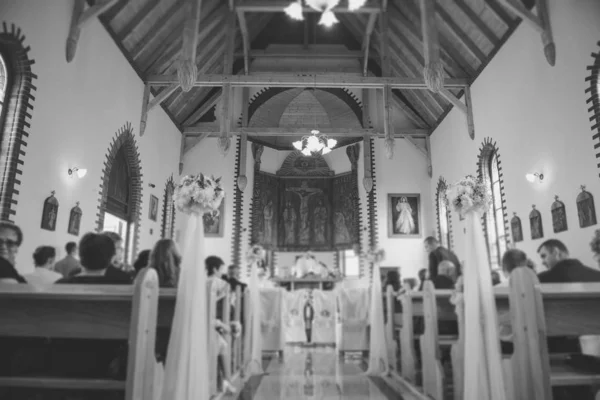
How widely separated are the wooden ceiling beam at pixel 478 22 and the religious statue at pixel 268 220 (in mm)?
7952

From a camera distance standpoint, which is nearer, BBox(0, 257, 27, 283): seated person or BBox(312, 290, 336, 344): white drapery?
BBox(0, 257, 27, 283): seated person

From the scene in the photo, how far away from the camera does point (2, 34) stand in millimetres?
4906

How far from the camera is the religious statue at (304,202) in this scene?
1378cm

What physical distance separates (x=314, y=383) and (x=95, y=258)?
3269 mm

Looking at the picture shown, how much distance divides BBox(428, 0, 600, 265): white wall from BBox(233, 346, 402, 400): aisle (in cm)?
332

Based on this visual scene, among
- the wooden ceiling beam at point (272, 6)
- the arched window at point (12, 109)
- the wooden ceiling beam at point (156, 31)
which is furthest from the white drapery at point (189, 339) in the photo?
the wooden ceiling beam at point (272, 6)

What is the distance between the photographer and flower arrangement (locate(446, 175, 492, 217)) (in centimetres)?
353

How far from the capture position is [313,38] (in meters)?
12.1

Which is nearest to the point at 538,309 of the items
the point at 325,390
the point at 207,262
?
the point at 325,390

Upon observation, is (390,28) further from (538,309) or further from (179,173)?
(538,309)

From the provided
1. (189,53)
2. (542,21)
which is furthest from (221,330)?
(542,21)

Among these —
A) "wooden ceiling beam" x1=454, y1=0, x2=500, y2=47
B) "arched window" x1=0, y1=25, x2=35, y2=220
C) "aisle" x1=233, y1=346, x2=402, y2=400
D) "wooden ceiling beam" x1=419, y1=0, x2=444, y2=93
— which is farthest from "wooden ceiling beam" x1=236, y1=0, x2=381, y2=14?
"aisle" x1=233, y1=346, x2=402, y2=400

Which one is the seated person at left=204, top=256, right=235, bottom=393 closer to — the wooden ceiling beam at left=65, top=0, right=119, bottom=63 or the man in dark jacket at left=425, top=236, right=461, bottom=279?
the man in dark jacket at left=425, top=236, right=461, bottom=279

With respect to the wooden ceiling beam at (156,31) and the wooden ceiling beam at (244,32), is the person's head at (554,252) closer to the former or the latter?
the wooden ceiling beam at (156,31)
